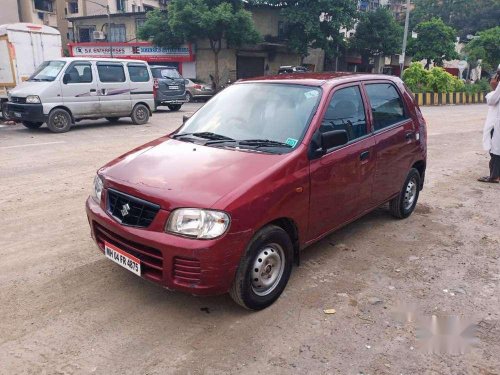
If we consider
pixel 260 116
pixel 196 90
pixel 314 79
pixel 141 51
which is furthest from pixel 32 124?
pixel 141 51

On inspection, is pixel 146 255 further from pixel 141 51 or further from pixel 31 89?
pixel 141 51

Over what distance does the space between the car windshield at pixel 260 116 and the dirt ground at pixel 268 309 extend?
4.09 ft

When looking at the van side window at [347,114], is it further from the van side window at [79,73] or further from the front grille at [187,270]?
the van side window at [79,73]

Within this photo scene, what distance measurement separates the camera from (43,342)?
9.41 feet

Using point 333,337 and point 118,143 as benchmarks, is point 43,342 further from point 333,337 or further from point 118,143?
point 118,143

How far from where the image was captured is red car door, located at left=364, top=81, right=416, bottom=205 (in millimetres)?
4422

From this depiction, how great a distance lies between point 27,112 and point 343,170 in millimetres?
9679

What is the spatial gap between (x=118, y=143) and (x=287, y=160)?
24.7ft

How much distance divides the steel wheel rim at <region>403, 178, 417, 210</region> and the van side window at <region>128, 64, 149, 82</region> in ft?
32.1

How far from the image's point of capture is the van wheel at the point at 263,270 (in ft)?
9.99

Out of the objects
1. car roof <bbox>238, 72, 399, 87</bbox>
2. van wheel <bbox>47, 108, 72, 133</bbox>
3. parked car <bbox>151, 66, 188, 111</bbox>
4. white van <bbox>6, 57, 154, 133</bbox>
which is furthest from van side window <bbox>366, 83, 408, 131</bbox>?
parked car <bbox>151, 66, 188, 111</bbox>

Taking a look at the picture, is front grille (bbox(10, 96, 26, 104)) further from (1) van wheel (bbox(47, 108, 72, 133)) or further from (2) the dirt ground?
(2) the dirt ground

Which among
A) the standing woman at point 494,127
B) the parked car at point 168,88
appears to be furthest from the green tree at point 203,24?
the standing woman at point 494,127

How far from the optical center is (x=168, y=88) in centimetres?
1734
